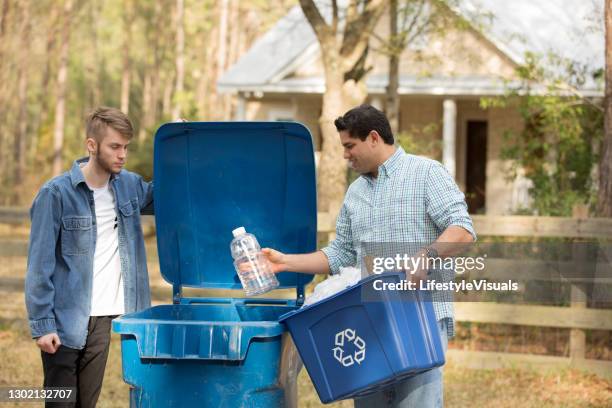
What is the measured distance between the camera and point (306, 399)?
7.23m

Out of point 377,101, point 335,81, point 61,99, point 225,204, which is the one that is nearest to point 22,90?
point 61,99

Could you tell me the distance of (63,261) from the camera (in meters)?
4.48

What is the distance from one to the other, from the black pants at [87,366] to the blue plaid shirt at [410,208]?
4.15ft

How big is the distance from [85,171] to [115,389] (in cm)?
336

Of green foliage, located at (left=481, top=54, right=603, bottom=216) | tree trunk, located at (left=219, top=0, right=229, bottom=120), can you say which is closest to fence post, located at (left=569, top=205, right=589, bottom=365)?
green foliage, located at (left=481, top=54, right=603, bottom=216)

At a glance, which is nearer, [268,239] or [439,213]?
[439,213]

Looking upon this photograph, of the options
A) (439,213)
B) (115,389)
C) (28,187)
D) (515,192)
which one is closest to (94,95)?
(28,187)

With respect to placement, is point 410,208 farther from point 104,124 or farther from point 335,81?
point 335,81

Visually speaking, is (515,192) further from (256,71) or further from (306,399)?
(306,399)

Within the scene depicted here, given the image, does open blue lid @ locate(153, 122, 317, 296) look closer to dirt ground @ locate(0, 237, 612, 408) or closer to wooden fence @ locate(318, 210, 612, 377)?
dirt ground @ locate(0, 237, 612, 408)

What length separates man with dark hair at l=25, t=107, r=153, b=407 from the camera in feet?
14.4

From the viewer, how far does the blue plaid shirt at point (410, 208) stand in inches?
157

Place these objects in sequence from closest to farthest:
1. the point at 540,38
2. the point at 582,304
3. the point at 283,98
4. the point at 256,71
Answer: the point at 582,304
the point at 540,38
the point at 256,71
the point at 283,98

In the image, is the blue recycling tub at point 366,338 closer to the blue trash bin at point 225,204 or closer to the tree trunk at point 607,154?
the blue trash bin at point 225,204
